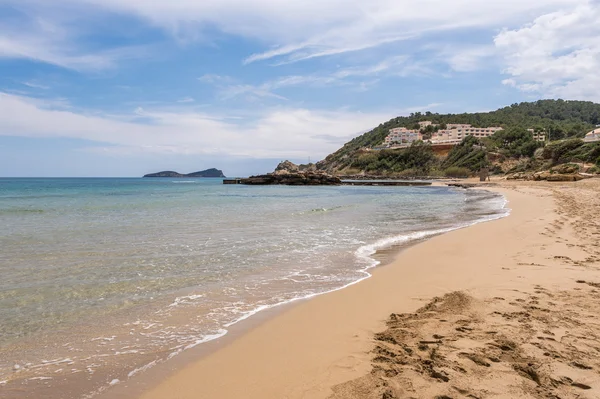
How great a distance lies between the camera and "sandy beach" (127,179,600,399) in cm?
301

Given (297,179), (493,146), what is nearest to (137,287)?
(297,179)

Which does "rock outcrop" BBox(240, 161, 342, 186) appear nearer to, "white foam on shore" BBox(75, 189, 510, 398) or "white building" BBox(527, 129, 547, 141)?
"white building" BBox(527, 129, 547, 141)

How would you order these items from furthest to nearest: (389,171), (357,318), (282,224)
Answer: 1. (389,171)
2. (282,224)
3. (357,318)

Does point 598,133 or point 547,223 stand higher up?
point 598,133

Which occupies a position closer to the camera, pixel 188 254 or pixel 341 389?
pixel 341 389

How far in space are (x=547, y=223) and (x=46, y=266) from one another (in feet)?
49.7

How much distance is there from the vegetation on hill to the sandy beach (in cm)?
6557

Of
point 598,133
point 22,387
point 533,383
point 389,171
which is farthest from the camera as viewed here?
point 389,171

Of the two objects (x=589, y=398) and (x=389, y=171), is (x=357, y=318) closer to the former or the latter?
(x=589, y=398)

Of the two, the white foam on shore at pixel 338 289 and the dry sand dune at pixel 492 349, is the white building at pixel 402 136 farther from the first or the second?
the dry sand dune at pixel 492 349

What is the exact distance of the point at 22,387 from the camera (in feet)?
10.8

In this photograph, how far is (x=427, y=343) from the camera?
3.81 meters

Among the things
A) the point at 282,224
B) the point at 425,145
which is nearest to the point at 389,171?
the point at 425,145

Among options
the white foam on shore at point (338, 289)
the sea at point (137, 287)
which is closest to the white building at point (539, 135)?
the white foam on shore at point (338, 289)
